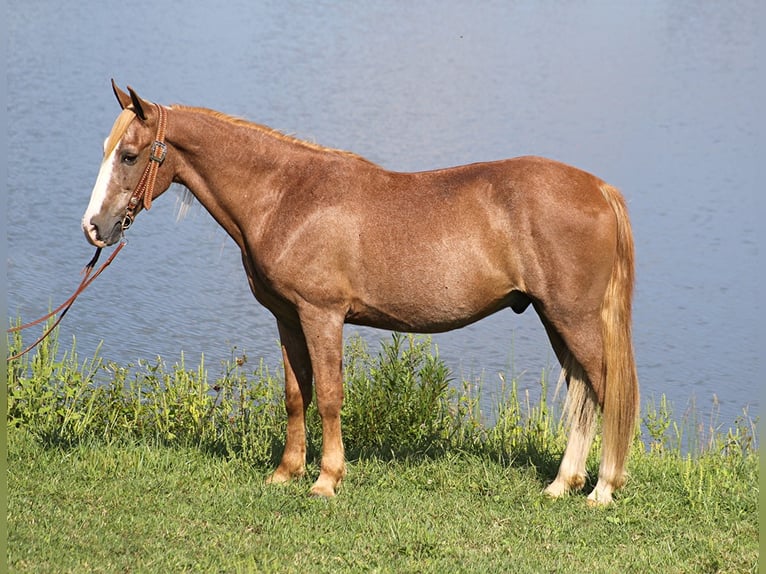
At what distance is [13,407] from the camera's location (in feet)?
21.4

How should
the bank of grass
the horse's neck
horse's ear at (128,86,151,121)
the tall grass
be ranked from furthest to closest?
the tall grass < the horse's neck < horse's ear at (128,86,151,121) < the bank of grass

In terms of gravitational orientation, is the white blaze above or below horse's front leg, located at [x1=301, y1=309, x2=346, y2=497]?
above

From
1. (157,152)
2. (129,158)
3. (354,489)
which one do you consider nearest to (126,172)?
(129,158)

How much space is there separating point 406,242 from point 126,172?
1.61m

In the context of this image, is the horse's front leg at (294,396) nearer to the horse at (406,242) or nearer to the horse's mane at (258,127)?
the horse at (406,242)

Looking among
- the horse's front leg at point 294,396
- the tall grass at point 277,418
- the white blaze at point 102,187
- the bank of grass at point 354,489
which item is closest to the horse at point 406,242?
the white blaze at point 102,187

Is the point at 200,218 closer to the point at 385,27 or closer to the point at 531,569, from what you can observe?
the point at 531,569

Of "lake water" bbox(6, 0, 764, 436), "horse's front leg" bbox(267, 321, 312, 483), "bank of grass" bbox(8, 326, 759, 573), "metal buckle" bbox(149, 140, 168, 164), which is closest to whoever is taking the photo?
"bank of grass" bbox(8, 326, 759, 573)

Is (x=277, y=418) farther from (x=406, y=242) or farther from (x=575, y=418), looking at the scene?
(x=575, y=418)

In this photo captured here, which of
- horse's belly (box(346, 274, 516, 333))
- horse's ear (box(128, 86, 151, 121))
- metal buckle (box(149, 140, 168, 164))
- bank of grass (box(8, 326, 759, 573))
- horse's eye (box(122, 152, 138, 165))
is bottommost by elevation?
bank of grass (box(8, 326, 759, 573))

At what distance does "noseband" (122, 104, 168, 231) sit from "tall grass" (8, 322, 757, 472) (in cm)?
165

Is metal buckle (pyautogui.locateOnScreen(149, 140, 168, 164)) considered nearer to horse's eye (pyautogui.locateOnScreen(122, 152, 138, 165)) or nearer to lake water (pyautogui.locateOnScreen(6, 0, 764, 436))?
horse's eye (pyautogui.locateOnScreen(122, 152, 138, 165))

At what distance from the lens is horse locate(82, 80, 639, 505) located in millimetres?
5230

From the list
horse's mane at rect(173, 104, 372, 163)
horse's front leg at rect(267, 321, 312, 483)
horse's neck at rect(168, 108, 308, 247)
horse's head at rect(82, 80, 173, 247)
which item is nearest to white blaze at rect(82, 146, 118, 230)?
horse's head at rect(82, 80, 173, 247)
